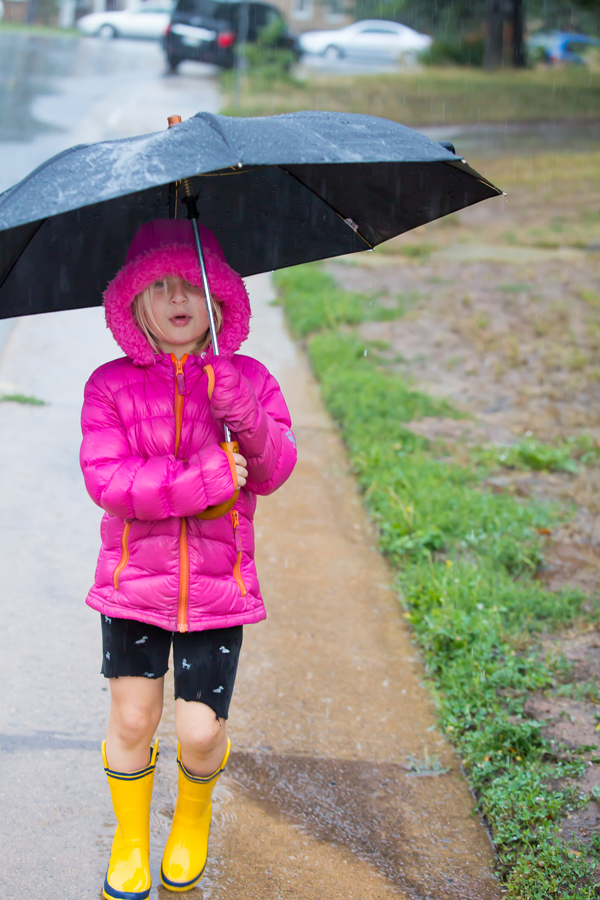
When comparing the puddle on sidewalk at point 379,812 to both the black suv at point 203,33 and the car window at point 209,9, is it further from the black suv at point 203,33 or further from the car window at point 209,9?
the car window at point 209,9

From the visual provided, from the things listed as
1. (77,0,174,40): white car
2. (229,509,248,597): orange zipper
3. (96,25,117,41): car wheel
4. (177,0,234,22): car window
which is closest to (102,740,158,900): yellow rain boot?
(229,509,248,597): orange zipper

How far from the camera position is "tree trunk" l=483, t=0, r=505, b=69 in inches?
1160

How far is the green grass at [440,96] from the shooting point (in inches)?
809

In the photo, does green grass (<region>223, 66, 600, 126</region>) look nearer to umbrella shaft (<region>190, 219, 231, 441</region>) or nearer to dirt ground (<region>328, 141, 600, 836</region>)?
dirt ground (<region>328, 141, 600, 836</region>)

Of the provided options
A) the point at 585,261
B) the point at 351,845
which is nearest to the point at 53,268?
the point at 351,845

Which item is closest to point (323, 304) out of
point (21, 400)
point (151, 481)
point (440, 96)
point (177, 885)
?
point (21, 400)

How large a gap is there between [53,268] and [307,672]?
1897 mm

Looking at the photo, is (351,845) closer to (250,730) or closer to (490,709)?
(250,730)

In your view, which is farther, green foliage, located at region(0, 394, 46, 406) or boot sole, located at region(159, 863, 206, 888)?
green foliage, located at region(0, 394, 46, 406)

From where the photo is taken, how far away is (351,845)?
9.25ft

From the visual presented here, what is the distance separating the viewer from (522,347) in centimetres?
790

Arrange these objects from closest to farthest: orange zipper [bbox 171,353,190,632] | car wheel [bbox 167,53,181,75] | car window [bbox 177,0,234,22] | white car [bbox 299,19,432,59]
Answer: orange zipper [bbox 171,353,190,632]
car wheel [bbox 167,53,181,75]
car window [bbox 177,0,234,22]
white car [bbox 299,19,432,59]

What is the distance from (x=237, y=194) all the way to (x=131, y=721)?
1573 millimetres

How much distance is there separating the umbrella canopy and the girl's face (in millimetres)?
271
